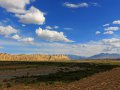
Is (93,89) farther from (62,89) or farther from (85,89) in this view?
(62,89)

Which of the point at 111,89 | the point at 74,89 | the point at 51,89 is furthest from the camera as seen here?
the point at 51,89

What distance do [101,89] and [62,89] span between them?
492cm

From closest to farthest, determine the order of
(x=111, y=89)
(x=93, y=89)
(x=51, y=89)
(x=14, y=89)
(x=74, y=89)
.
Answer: (x=111, y=89) < (x=93, y=89) < (x=74, y=89) < (x=51, y=89) < (x=14, y=89)

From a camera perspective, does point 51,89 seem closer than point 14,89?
Yes

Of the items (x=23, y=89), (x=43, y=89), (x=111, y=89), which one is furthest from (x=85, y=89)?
(x=23, y=89)

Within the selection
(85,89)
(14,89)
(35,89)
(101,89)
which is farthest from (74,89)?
(14,89)

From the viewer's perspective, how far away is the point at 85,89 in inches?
1005

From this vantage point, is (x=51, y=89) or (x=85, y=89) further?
(x=51, y=89)

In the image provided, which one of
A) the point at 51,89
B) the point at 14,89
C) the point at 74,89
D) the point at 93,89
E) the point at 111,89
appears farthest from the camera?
the point at 14,89

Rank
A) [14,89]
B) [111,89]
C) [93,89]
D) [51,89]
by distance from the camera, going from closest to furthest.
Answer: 1. [111,89]
2. [93,89]
3. [51,89]
4. [14,89]

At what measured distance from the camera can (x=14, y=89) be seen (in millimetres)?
30766

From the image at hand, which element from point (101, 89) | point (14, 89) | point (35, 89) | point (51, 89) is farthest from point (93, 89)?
point (14, 89)

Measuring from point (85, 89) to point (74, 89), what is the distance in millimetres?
1465

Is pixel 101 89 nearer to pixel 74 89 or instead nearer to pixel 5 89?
pixel 74 89
